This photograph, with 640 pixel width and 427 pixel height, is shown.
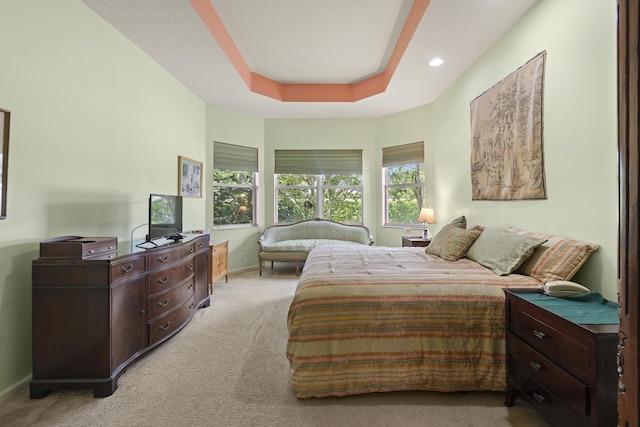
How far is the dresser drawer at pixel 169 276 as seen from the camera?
2311mm

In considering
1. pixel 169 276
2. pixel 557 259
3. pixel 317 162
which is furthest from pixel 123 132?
pixel 557 259

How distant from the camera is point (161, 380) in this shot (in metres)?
2.00

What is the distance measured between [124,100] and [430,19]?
9.99ft

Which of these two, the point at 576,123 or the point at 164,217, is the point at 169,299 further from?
the point at 576,123

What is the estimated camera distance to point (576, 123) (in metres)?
2.02

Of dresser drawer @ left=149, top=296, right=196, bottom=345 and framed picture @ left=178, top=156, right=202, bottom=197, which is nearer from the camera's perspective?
dresser drawer @ left=149, top=296, right=196, bottom=345

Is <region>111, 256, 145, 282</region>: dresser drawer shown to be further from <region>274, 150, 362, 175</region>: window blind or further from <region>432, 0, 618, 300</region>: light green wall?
<region>274, 150, 362, 175</region>: window blind

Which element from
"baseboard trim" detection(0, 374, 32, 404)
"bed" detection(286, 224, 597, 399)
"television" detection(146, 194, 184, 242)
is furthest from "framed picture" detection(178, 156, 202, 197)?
"bed" detection(286, 224, 597, 399)

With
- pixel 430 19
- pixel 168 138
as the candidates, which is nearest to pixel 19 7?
pixel 168 138

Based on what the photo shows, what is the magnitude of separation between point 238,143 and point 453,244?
395 centimetres

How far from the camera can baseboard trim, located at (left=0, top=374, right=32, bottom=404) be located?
1796mm

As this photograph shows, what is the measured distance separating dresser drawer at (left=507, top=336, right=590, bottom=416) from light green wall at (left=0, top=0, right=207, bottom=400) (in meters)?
3.01

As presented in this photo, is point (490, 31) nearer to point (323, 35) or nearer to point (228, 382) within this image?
point (323, 35)

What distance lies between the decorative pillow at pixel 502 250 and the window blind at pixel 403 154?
256 cm
